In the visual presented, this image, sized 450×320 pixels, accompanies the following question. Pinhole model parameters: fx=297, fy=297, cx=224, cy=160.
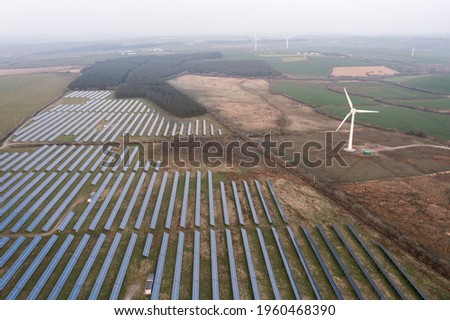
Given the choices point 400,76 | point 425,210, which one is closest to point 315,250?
point 425,210

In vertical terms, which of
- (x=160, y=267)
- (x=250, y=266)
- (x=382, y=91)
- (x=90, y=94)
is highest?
(x=90, y=94)

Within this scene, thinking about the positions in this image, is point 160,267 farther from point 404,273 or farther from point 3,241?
point 404,273

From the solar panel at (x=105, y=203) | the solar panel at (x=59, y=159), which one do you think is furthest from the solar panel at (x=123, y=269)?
the solar panel at (x=59, y=159)

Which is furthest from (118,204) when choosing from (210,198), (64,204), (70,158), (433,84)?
(433,84)

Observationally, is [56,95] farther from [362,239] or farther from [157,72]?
[362,239]

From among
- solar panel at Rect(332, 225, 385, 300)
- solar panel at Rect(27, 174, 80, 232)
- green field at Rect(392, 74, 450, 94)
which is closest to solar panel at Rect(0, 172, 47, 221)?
solar panel at Rect(27, 174, 80, 232)

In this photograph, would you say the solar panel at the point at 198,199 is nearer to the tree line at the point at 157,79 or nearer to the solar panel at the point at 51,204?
the solar panel at the point at 51,204

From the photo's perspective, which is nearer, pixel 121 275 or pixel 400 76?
pixel 121 275
